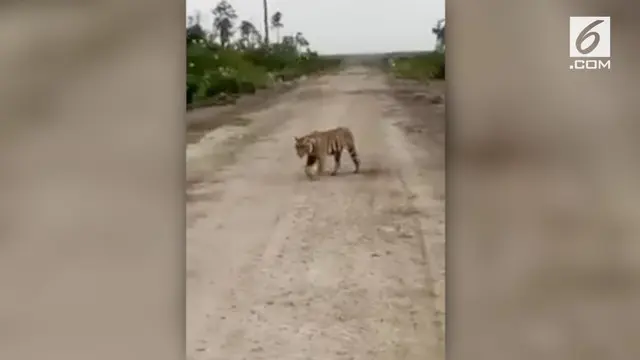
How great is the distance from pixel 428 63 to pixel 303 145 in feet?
0.97

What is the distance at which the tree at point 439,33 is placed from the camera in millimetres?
1510

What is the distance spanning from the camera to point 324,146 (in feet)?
4.97

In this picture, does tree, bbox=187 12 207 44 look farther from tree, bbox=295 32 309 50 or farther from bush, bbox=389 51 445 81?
bush, bbox=389 51 445 81

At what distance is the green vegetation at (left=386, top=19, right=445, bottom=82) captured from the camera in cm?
150

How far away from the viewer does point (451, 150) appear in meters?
1.52

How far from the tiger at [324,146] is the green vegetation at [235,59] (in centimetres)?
13

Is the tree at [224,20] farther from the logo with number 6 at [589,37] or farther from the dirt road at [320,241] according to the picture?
the logo with number 6 at [589,37]

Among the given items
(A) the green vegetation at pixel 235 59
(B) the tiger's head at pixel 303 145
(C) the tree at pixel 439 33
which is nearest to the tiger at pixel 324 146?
(B) the tiger's head at pixel 303 145

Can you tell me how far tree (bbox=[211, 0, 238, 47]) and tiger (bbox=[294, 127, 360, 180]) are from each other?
243 mm

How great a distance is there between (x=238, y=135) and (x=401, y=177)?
0.34m

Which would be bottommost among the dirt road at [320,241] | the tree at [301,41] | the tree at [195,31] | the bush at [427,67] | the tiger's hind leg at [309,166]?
the dirt road at [320,241]

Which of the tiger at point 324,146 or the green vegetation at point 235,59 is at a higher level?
the green vegetation at point 235,59

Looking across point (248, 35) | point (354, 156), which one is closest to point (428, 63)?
point (354, 156)
